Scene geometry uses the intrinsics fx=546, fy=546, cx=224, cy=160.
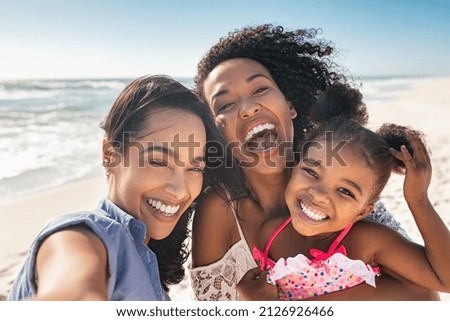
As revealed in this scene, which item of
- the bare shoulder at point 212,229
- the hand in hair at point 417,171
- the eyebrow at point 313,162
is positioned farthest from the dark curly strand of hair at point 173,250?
the hand in hair at point 417,171

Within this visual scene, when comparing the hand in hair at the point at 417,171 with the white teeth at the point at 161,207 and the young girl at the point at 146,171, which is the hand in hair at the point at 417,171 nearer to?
the young girl at the point at 146,171

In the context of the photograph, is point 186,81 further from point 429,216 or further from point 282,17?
point 429,216

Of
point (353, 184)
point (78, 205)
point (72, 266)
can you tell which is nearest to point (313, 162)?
point (353, 184)

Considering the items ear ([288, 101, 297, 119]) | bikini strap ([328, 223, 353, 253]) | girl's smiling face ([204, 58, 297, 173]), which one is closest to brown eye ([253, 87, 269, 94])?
girl's smiling face ([204, 58, 297, 173])

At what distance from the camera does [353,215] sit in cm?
147

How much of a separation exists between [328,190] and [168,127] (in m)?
0.45

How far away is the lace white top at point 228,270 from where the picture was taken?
1619 millimetres

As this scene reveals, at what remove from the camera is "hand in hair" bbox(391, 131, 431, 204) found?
4.57 feet

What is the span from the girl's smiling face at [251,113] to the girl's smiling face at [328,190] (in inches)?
5.0

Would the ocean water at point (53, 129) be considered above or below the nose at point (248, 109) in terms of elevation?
below

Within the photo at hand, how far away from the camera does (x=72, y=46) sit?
181cm

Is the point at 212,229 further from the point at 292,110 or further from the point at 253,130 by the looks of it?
the point at 292,110

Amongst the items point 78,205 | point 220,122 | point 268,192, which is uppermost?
point 220,122

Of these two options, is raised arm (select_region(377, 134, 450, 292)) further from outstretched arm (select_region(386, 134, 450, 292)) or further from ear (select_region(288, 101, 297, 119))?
ear (select_region(288, 101, 297, 119))
